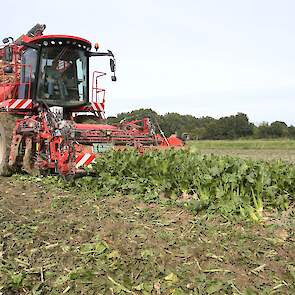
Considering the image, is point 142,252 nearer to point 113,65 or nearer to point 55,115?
point 55,115

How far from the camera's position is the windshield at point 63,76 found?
9.23 m

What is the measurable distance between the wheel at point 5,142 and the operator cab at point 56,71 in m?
0.74

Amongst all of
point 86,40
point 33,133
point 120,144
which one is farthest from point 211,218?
point 86,40

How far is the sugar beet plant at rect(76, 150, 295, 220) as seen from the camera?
5113 millimetres

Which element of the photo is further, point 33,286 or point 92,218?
point 92,218

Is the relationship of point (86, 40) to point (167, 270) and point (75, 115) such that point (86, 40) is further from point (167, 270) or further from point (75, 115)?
point (167, 270)

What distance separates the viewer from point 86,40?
959 cm

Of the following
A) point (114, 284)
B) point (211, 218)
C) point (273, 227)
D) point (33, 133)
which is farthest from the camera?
point (33, 133)

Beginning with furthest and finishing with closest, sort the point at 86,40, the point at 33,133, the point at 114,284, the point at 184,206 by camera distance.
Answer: the point at 86,40, the point at 33,133, the point at 184,206, the point at 114,284

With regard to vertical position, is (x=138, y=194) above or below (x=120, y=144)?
below

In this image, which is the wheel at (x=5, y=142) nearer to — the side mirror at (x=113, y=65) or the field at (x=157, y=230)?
the field at (x=157, y=230)

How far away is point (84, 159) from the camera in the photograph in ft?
24.3

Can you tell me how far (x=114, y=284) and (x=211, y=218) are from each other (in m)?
1.83

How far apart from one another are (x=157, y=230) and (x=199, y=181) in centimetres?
125
